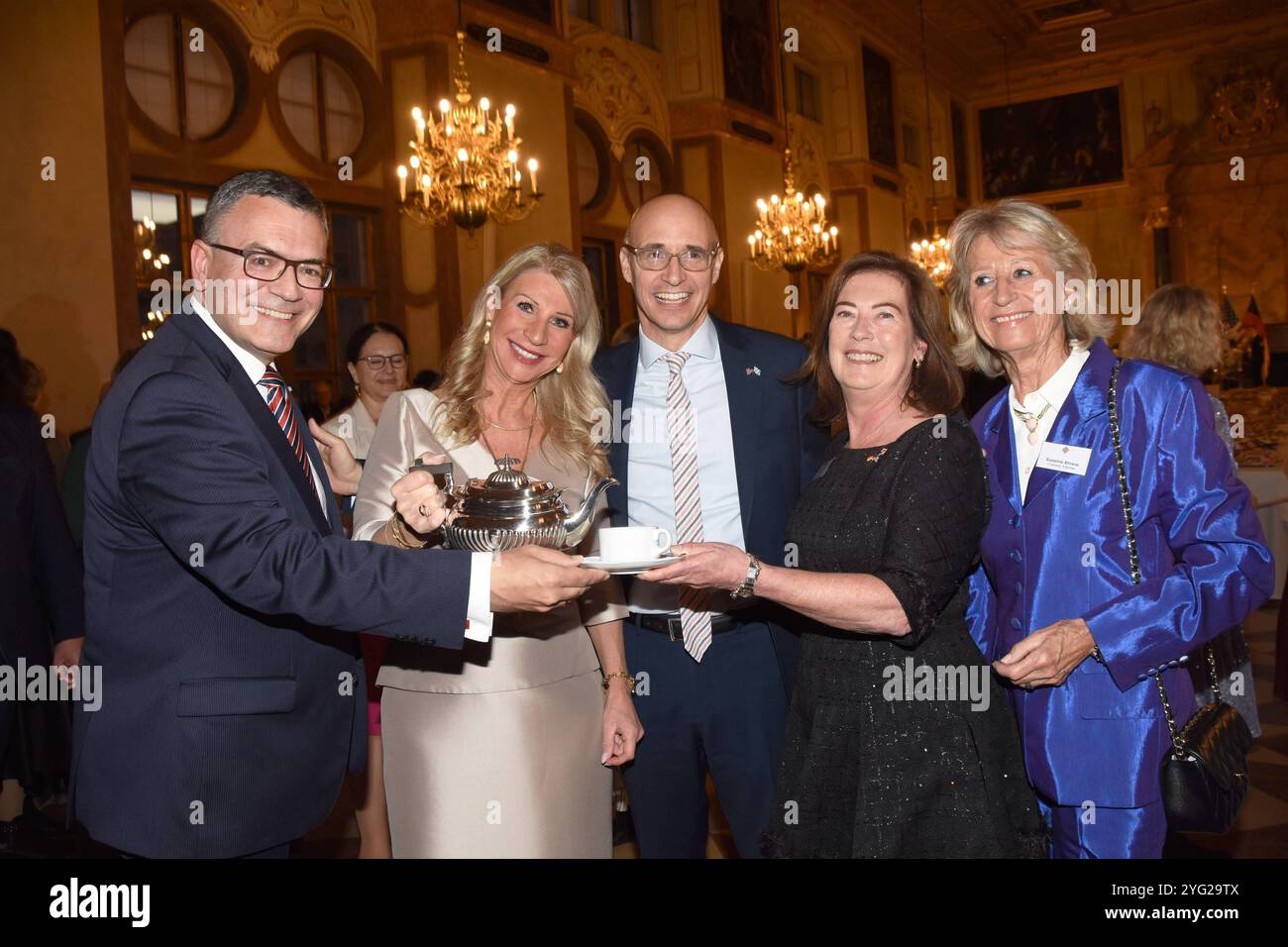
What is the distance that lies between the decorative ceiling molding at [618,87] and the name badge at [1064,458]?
9.15m

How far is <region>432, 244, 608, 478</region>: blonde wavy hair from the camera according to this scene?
2.51 meters

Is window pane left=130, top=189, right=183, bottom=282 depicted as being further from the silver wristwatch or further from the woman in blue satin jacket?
the woman in blue satin jacket

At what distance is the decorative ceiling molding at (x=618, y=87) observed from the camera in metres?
11.0

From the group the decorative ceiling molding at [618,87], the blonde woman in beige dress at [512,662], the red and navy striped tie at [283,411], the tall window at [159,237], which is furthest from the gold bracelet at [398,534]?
the decorative ceiling molding at [618,87]

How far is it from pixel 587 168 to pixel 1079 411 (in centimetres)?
981

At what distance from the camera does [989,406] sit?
244 cm

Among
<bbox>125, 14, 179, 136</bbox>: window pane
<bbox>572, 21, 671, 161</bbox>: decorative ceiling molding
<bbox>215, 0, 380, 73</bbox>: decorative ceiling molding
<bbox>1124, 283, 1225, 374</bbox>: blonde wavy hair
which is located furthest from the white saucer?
<bbox>572, 21, 671, 161</bbox>: decorative ceiling molding

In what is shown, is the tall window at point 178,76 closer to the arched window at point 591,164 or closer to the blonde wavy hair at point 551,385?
the arched window at point 591,164

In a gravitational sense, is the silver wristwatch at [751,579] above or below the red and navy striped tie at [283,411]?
below

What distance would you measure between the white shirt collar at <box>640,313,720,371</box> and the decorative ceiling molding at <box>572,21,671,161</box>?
8.34 meters

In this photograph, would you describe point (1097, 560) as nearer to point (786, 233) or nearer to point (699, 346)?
point (699, 346)

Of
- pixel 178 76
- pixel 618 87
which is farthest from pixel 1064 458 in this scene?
pixel 618 87
